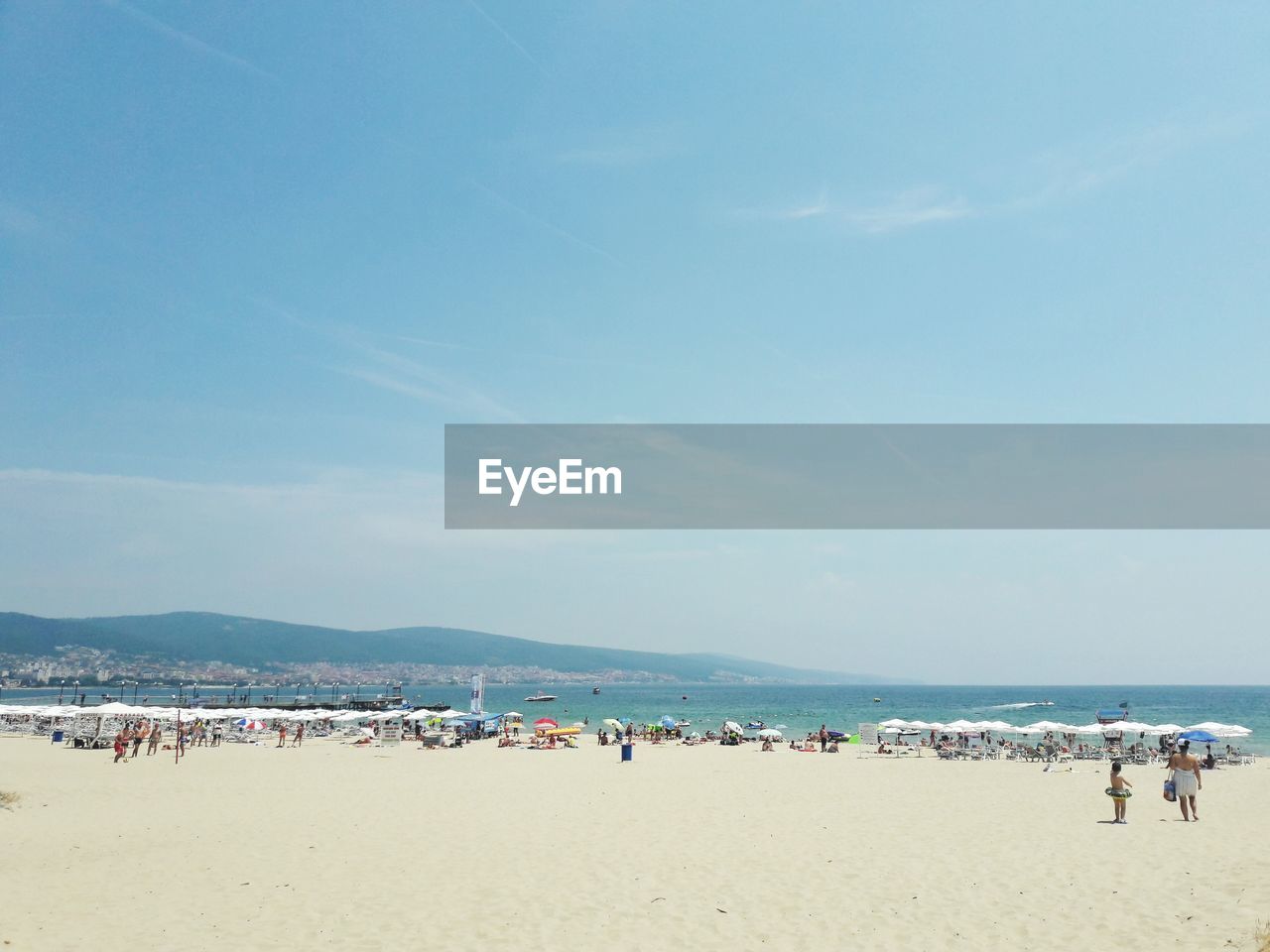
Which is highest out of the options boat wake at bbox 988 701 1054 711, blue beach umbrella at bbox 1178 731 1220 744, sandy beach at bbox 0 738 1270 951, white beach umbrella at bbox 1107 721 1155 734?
sandy beach at bbox 0 738 1270 951

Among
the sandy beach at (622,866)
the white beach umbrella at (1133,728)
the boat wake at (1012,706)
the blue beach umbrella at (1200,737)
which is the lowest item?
the boat wake at (1012,706)

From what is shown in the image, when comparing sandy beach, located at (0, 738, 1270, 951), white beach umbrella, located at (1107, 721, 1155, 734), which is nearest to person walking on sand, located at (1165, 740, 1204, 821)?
sandy beach, located at (0, 738, 1270, 951)

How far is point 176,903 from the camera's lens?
9.70m

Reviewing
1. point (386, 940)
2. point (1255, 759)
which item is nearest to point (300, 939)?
point (386, 940)

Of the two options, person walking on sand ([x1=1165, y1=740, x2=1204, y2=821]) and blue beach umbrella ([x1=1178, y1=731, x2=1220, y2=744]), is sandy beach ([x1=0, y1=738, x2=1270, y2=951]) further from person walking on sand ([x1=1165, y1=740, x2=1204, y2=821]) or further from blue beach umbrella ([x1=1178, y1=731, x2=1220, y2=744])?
blue beach umbrella ([x1=1178, y1=731, x2=1220, y2=744])

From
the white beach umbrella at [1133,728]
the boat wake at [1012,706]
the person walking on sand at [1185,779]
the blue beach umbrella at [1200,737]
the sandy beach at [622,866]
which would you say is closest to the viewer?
the sandy beach at [622,866]

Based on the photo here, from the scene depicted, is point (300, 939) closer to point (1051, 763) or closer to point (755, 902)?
point (755, 902)

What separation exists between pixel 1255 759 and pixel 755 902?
30.2 m

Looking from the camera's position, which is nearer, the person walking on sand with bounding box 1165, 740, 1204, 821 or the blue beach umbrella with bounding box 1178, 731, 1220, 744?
the person walking on sand with bounding box 1165, 740, 1204, 821

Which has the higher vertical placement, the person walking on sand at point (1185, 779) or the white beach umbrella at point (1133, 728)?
the person walking on sand at point (1185, 779)

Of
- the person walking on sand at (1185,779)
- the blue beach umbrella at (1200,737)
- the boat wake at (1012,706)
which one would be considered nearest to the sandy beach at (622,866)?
the person walking on sand at (1185,779)

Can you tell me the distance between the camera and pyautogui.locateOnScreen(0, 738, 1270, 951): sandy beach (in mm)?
8727

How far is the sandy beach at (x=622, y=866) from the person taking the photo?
8.73 metres

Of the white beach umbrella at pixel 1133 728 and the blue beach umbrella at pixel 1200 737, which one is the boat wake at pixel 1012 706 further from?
the blue beach umbrella at pixel 1200 737
